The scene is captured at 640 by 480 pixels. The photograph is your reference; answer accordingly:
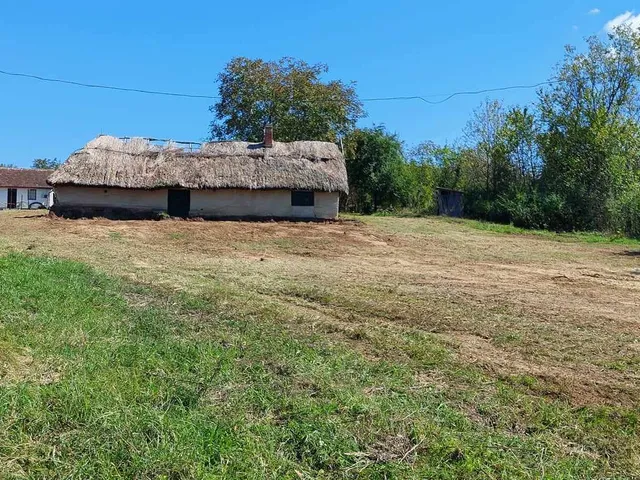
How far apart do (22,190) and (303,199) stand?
31837 mm

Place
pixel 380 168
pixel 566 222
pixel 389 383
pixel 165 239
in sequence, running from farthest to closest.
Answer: pixel 380 168, pixel 566 222, pixel 165 239, pixel 389 383

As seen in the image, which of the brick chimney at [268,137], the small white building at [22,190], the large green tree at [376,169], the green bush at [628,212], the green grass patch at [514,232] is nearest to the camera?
the green grass patch at [514,232]

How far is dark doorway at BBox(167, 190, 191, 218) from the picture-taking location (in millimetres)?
22219

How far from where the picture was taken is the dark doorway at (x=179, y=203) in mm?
22219

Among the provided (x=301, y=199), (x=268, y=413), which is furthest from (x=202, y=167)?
(x=268, y=413)

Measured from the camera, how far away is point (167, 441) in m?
3.05

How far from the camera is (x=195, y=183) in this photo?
21766 mm

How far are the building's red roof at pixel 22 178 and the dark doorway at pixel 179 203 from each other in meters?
26.4

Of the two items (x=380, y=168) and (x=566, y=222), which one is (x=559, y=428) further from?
(x=380, y=168)

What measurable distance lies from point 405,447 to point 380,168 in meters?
28.8

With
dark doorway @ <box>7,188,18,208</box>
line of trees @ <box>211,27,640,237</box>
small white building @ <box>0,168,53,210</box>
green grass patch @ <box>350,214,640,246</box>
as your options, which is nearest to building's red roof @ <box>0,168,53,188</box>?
small white building @ <box>0,168,53,210</box>

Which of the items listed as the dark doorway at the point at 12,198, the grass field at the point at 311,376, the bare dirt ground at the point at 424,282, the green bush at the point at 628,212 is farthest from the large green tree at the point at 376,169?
the dark doorway at the point at 12,198

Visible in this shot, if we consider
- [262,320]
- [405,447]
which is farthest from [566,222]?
[405,447]

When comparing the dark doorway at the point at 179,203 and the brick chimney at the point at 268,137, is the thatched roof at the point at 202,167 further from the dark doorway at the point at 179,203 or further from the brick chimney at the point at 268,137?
the dark doorway at the point at 179,203
